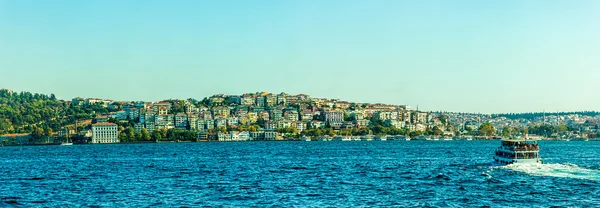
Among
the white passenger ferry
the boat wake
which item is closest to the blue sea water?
the boat wake

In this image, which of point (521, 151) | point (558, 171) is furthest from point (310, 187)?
point (521, 151)

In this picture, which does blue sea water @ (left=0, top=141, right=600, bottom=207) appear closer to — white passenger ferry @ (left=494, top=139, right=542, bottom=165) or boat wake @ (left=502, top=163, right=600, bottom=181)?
boat wake @ (left=502, top=163, right=600, bottom=181)

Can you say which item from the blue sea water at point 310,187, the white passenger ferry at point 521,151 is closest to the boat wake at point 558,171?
the blue sea water at point 310,187

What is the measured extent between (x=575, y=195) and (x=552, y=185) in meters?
5.94

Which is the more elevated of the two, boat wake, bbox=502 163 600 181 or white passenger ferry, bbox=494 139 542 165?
white passenger ferry, bbox=494 139 542 165

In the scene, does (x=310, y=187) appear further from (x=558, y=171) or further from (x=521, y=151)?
(x=521, y=151)

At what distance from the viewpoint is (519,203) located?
1663 inches

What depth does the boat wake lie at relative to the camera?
58.5 meters

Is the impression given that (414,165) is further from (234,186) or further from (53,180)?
(53,180)

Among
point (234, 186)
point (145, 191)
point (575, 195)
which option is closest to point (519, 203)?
point (575, 195)

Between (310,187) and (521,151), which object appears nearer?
(310,187)

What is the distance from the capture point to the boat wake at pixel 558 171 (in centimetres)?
5847

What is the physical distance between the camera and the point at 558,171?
6275 cm

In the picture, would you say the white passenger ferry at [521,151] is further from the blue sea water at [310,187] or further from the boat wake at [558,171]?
the blue sea water at [310,187]
